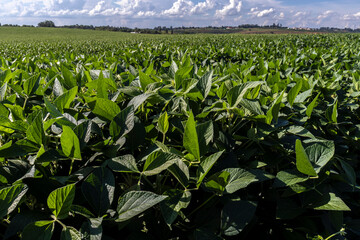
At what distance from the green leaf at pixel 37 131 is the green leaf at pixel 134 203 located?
1.27ft

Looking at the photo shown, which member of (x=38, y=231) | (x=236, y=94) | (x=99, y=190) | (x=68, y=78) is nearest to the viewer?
(x=38, y=231)

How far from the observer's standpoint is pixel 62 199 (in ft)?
2.17

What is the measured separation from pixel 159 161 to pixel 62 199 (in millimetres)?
307

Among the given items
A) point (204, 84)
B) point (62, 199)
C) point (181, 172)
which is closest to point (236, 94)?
point (204, 84)

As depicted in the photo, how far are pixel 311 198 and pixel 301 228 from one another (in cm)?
21

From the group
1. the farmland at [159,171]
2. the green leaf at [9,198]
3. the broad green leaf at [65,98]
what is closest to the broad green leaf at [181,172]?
the farmland at [159,171]

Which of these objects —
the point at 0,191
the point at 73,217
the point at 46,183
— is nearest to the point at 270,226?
the point at 73,217

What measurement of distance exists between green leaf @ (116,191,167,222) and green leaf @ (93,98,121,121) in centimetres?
39

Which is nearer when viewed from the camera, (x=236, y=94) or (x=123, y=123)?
(x=123, y=123)

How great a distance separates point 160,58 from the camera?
182 inches

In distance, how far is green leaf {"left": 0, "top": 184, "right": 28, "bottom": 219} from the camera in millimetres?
654

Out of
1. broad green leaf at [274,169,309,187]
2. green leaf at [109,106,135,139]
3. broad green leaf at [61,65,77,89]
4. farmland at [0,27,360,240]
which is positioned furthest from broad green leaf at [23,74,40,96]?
broad green leaf at [274,169,309,187]

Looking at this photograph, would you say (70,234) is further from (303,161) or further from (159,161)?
(303,161)

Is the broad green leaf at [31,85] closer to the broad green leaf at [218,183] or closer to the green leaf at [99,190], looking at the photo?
the green leaf at [99,190]
